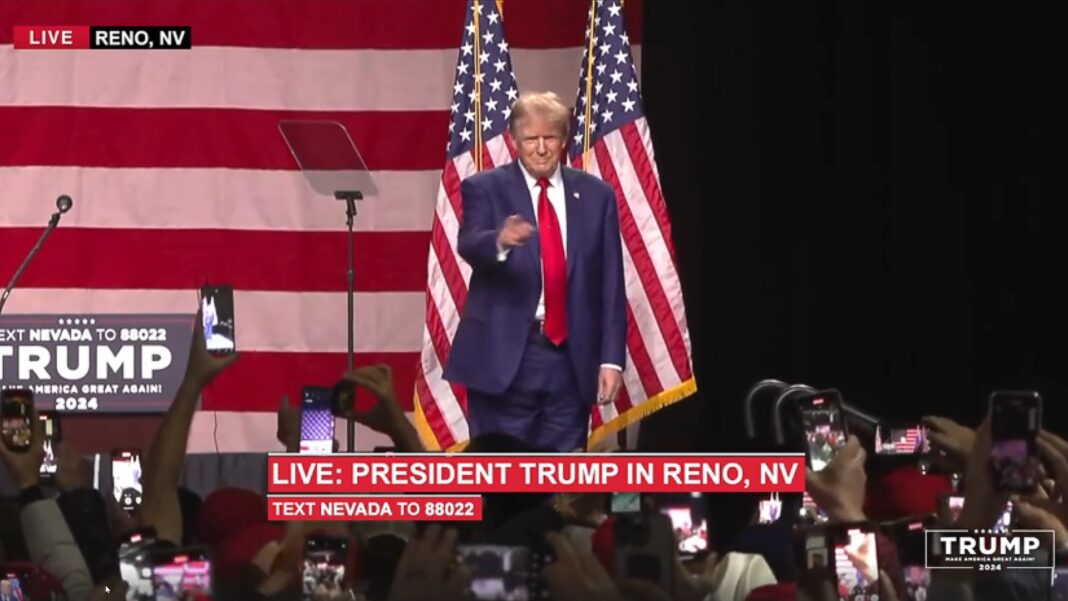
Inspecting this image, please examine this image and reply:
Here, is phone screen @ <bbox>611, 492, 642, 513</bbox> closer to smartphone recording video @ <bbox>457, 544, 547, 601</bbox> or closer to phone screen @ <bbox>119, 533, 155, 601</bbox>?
smartphone recording video @ <bbox>457, 544, 547, 601</bbox>

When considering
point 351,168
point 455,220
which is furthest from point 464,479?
point 351,168

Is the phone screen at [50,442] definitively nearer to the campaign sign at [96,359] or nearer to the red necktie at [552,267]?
the red necktie at [552,267]

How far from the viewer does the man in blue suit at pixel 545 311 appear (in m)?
4.16

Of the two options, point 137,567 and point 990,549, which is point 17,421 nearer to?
point 137,567

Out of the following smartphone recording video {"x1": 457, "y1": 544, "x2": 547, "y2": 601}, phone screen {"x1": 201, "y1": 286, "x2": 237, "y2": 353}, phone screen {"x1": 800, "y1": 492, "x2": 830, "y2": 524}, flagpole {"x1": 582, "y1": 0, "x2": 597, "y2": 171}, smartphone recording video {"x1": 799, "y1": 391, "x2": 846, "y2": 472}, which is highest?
flagpole {"x1": 582, "y1": 0, "x2": 597, "y2": 171}

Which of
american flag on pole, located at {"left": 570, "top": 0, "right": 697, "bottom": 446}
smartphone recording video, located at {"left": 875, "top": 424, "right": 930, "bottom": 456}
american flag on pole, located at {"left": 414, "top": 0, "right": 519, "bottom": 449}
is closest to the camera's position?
smartphone recording video, located at {"left": 875, "top": 424, "right": 930, "bottom": 456}

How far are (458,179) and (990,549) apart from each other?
3.89 meters

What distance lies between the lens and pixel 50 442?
8.67ft

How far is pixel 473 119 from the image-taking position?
5.98m

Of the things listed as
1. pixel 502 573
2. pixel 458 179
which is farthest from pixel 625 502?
pixel 458 179

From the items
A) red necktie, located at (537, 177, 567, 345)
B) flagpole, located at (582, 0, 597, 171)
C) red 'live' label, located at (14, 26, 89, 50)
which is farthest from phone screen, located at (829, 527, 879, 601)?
red 'live' label, located at (14, 26, 89, 50)

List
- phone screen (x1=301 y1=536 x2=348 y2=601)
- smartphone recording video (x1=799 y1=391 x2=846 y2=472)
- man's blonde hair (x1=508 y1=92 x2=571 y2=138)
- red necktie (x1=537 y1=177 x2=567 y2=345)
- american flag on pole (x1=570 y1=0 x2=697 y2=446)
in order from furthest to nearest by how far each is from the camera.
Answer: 1. american flag on pole (x1=570 y1=0 x2=697 y2=446)
2. red necktie (x1=537 y1=177 x2=567 y2=345)
3. man's blonde hair (x1=508 y1=92 x2=571 y2=138)
4. smartphone recording video (x1=799 y1=391 x2=846 y2=472)
5. phone screen (x1=301 y1=536 x2=348 y2=601)

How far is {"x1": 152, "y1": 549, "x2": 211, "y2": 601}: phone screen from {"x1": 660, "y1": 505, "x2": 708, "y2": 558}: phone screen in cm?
58

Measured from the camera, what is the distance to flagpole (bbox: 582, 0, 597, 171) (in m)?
5.92
